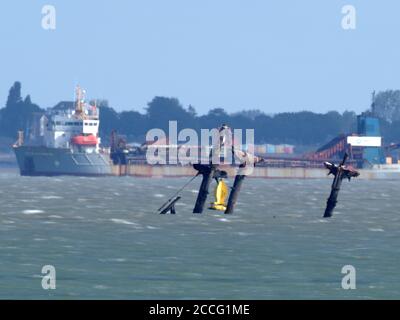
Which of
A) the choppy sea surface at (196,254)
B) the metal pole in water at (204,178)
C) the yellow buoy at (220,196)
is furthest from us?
the yellow buoy at (220,196)

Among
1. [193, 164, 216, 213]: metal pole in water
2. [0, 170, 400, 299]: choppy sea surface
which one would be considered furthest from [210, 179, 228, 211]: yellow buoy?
[193, 164, 216, 213]: metal pole in water

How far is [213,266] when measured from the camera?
→ 45.0m

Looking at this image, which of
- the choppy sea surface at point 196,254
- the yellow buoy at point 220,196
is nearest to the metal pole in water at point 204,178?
the yellow buoy at point 220,196

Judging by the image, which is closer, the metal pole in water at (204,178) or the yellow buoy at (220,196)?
the metal pole in water at (204,178)

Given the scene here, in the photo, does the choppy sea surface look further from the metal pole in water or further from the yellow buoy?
the metal pole in water

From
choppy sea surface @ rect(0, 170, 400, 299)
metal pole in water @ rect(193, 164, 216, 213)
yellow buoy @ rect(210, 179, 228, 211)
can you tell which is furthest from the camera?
yellow buoy @ rect(210, 179, 228, 211)

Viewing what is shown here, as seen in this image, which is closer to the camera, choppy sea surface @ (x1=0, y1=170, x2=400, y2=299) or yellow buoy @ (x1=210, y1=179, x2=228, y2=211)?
choppy sea surface @ (x1=0, y1=170, x2=400, y2=299)

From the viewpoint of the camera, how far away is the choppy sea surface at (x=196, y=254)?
3856 cm

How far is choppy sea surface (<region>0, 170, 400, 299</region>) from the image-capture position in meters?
38.6

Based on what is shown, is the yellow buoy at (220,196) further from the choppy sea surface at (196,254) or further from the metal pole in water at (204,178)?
the metal pole in water at (204,178)

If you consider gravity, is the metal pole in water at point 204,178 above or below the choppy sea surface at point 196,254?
above
